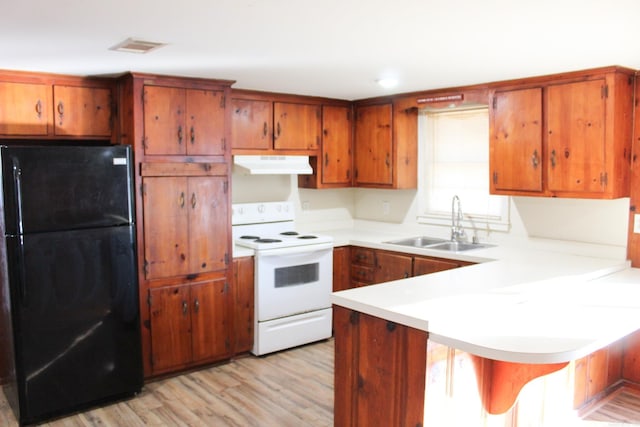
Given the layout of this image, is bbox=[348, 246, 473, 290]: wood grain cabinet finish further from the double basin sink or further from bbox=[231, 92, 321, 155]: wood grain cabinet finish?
bbox=[231, 92, 321, 155]: wood grain cabinet finish

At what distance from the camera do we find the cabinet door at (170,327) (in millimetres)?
3816

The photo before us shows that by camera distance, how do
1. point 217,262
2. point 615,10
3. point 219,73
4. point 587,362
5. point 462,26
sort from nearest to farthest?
point 615,10 < point 462,26 < point 587,362 < point 219,73 < point 217,262

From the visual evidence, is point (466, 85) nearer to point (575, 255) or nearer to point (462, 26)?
point (575, 255)

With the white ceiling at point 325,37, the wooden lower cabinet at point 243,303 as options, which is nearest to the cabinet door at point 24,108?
the white ceiling at point 325,37

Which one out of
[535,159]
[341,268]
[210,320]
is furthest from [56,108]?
[535,159]

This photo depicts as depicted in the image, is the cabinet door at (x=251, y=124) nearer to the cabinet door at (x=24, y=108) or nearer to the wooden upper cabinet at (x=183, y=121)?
the wooden upper cabinet at (x=183, y=121)

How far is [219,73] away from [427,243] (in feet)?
7.51

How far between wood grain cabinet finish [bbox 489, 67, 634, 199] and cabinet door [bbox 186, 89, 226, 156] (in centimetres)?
198

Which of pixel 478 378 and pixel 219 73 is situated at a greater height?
pixel 219 73

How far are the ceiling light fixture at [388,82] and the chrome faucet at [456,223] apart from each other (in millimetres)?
1116

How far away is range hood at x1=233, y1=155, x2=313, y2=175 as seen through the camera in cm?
447

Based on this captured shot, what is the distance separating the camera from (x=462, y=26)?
2.41 meters

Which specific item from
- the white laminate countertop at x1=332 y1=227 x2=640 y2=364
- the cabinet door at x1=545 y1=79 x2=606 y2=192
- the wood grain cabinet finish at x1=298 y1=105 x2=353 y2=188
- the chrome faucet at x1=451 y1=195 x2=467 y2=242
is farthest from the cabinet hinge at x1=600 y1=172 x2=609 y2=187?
the wood grain cabinet finish at x1=298 y1=105 x2=353 y2=188

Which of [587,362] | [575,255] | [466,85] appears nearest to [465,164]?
[466,85]
